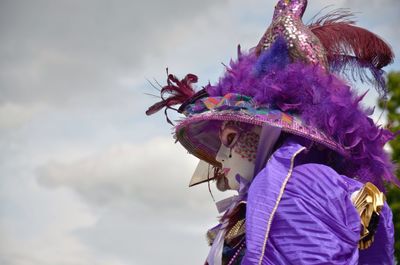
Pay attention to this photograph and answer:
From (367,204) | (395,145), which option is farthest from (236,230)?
(395,145)

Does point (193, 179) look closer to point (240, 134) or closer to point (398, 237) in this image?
point (240, 134)

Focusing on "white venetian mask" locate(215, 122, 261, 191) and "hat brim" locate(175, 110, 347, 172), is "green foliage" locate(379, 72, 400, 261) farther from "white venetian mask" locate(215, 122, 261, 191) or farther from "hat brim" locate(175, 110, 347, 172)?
"white venetian mask" locate(215, 122, 261, 191)

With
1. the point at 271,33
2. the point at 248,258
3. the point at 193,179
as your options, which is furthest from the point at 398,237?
the point at 248,258

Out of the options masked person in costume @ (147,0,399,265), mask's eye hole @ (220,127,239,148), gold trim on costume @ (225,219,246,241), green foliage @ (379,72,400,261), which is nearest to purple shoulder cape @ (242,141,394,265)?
masked person in costume @ (147,0,399,265)

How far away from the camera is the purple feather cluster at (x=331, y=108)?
270 centimetres

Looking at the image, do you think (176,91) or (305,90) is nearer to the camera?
(305,90)

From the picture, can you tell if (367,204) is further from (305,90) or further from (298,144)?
(305,90)

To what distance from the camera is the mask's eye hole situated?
2928 millimetres

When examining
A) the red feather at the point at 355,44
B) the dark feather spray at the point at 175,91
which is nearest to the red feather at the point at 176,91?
the dark feather spray at the point at 175,91

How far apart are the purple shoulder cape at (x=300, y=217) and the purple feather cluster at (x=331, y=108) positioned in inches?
9.1

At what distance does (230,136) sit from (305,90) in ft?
1.36

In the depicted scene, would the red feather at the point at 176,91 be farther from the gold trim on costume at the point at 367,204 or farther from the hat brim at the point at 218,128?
the gold trim on costume at the point at 367,204

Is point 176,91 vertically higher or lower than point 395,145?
higher

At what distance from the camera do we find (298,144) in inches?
104
